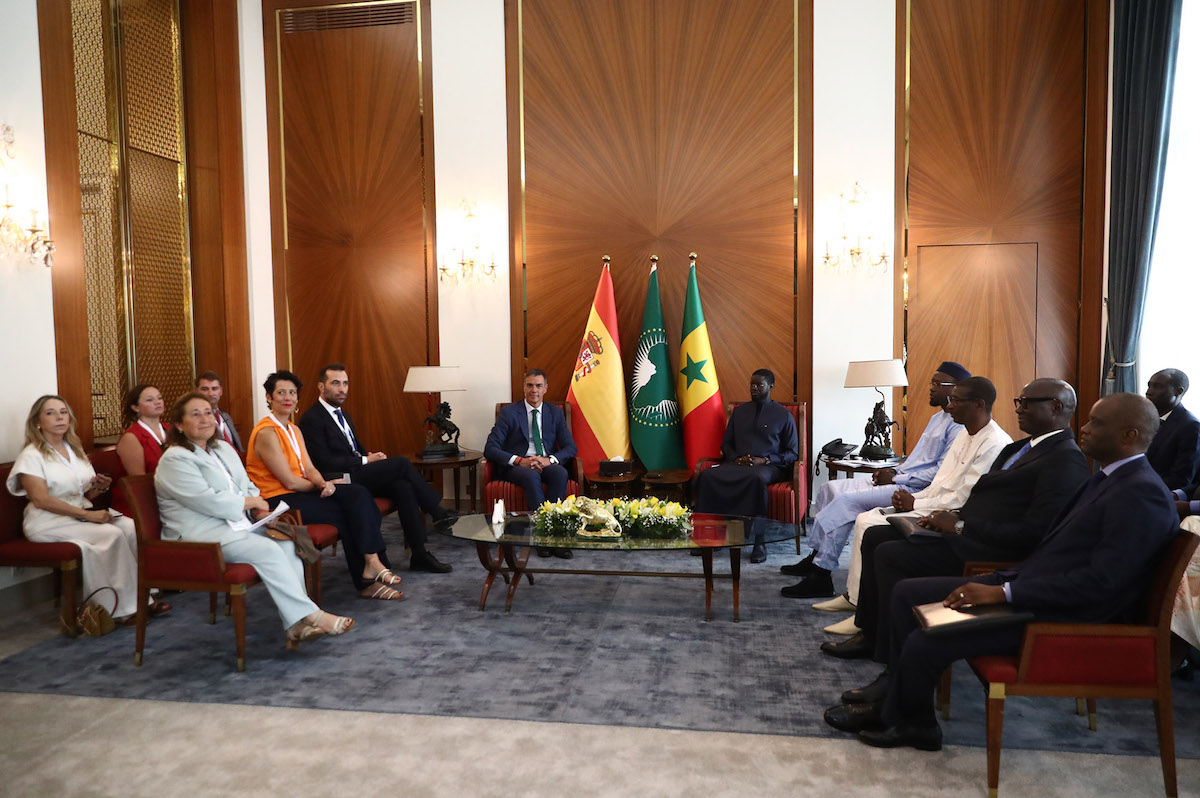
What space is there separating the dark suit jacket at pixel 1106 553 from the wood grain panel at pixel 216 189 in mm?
6551

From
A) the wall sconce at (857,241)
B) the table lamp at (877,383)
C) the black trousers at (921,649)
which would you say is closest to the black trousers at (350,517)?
the black trousers at (921,649)

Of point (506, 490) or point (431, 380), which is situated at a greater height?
point (431, 380)

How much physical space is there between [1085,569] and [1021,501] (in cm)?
83

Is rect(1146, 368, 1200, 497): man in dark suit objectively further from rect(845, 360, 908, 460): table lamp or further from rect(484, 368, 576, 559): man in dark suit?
rect(484, 368, 576, 559): man in dark suit

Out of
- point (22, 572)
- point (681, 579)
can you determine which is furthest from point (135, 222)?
point (681, 579)

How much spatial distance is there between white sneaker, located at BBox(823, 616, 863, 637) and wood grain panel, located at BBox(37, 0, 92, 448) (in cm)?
469

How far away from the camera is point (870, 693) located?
326 centimetres

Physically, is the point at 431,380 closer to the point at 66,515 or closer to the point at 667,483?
the point at 667,483

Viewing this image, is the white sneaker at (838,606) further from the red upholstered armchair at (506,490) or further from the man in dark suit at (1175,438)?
the red upholstered armchair at (506,490)

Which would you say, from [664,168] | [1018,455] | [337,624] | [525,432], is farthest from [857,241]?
[337,624]

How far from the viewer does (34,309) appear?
525 centimetres

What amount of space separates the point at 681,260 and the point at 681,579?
117 inches

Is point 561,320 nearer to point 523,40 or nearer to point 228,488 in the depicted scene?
point 523,40

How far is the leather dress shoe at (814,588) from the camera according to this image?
16.3 ft
